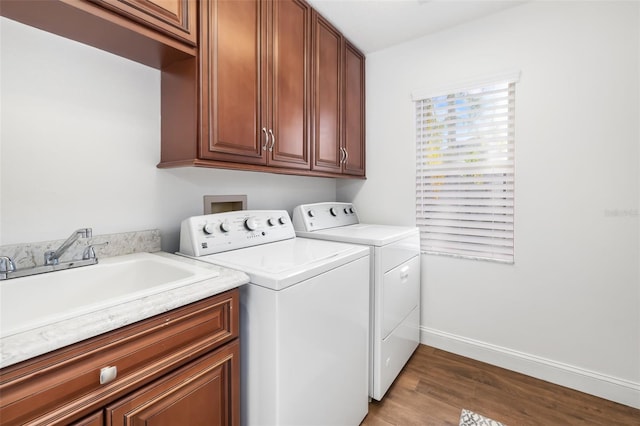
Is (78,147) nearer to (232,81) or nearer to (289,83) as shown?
(232,81)

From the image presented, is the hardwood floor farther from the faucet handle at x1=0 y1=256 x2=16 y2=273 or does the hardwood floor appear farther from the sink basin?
the faucet handle at x1=0 y1=256 x2=16 y2=273

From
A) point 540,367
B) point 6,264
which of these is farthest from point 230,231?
point 540,367

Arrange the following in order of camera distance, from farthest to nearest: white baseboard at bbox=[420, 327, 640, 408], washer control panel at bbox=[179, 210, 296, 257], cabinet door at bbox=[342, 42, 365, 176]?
1. cabinet door at bbox=[342, 42, 365, 176]
2. white baseboard at bbox=[420, 327, 640, 408]
3. washer control panel at bbox=[179, 210, 296, 257]

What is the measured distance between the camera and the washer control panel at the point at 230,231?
1.37 m

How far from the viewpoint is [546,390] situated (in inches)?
69.9

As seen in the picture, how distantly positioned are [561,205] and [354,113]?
1.54 m

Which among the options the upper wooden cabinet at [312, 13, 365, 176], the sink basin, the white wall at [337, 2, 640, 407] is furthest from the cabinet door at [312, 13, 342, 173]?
the sink basin

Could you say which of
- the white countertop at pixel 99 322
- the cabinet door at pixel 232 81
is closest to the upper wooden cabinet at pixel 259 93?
the cabinet door at pixel 232 81

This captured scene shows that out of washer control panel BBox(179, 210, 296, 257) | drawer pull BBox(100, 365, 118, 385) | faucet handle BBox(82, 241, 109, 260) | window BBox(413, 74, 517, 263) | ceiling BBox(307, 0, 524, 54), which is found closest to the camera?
drawer pull BBox(100, 365, 118, 385)

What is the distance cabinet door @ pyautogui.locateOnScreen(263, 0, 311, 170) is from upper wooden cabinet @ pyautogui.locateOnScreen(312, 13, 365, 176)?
10 cm

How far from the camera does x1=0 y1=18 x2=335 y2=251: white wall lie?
1051 mm

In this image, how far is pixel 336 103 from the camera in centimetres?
212

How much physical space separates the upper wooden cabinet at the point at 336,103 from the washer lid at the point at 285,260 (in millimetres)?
630

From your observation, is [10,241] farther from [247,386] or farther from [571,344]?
[571,344]
